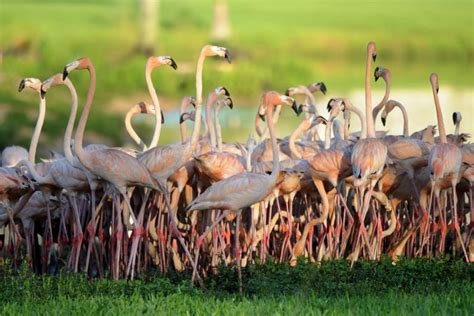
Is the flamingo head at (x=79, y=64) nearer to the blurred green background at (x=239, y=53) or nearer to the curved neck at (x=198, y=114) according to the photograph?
the curved neck at (x=198, y=114)

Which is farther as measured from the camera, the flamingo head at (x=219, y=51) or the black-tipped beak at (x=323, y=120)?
the black-tipped beak at (x=323, y=120)

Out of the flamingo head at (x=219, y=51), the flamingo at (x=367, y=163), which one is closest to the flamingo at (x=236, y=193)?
the flamingo at (x=367, y=163)

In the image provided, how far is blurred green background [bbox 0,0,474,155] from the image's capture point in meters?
26.7

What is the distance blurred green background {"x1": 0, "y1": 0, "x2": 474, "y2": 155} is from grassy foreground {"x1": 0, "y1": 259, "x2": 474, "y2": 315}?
43.2 ft

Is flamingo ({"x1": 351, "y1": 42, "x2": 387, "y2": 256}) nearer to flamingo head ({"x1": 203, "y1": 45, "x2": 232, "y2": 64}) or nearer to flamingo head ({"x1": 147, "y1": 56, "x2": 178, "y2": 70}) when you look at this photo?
flamingo head ({"x1": 203, "y1": 45, "x2": 232, "y2": 64})

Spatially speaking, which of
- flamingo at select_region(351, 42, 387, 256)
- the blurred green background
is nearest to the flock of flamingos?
flamingo at select_region(351, 42, 387, 256)

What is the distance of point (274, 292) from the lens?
8352mm

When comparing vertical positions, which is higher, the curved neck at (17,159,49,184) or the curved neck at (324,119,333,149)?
the curved neck at (324,119,333,149)

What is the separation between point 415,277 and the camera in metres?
8.82

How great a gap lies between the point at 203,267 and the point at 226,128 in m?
17.7

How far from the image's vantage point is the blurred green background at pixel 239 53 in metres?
26.7

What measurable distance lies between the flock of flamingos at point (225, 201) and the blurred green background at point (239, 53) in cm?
1176

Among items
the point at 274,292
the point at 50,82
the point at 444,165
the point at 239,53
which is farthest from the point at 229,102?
the point at 239,53

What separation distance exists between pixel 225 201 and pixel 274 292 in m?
0.86
